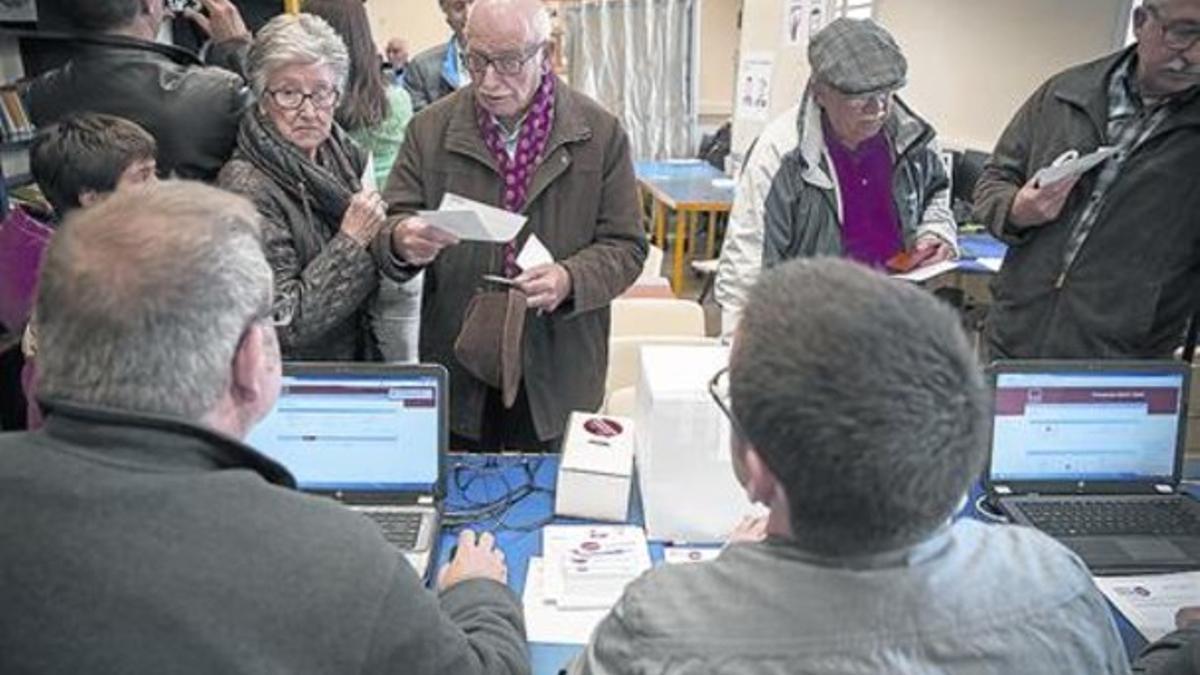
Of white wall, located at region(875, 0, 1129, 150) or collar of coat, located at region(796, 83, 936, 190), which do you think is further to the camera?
white wall, located at region(875, 0, 1129, 150)

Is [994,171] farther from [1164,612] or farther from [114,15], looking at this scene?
[114,15]

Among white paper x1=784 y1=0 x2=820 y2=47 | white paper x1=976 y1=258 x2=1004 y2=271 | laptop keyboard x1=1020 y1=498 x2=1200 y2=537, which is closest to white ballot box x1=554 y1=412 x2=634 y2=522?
laptop keyboard x1=1020 y1=498 x2=1200 y2=537

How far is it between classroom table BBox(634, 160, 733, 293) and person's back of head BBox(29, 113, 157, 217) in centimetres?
356

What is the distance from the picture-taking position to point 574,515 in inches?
67.1

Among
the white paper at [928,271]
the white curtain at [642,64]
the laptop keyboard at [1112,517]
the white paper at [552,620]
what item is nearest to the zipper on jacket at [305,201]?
the white paper at [552,620]

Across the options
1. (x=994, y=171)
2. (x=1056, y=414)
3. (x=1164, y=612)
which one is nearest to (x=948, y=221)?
(x=994, y=171)

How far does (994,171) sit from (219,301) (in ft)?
6.54

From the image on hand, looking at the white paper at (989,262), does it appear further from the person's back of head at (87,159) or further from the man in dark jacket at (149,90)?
the person's back of head at (87,159)

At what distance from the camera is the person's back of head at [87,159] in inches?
78.5

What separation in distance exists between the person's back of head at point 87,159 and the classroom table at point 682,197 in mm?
3555

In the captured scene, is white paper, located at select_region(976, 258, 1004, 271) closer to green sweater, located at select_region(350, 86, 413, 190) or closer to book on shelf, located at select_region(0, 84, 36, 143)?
green sweater, located at select_region(350, 86, 413, 190)

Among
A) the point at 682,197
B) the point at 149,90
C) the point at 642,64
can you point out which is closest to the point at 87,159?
the point at 149,90

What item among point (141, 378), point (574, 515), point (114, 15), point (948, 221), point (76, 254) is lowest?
point (574, 515)

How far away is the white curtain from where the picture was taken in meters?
7.81
